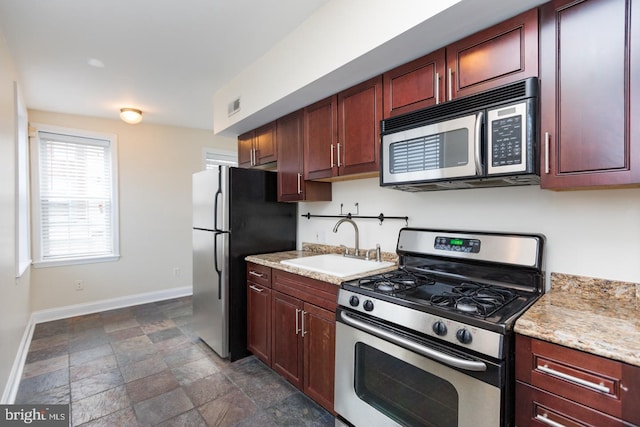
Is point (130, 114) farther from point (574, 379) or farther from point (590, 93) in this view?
point (574, 379)

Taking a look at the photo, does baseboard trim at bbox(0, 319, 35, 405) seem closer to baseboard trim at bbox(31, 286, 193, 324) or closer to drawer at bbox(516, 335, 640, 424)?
baseboard trim at bbox(31, 286, 193, 324)

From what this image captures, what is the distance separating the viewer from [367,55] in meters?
1.76

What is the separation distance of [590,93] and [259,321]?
2472 millimetres

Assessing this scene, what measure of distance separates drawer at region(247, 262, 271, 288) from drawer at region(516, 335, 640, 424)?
1735 millimetres

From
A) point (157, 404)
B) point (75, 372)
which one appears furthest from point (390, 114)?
point (75, 372)

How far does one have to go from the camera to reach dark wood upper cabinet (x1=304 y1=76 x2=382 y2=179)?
2020 mm

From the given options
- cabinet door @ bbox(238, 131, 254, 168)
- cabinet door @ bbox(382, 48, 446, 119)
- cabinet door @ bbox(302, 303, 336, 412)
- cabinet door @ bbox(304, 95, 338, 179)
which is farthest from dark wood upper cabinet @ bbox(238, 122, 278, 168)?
cabinet door @ bbox(302, 303, 336, 412)

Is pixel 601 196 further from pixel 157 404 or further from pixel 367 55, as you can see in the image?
pixel 157 404

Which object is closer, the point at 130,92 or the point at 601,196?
the point at 601,196

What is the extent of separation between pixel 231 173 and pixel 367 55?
4.78 feet

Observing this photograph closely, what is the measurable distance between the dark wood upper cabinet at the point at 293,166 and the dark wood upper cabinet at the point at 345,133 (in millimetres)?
95

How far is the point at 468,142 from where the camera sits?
4.90 ft

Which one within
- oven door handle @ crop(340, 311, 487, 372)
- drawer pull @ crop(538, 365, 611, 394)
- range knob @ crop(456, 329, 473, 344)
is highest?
range knob @ crop(456, 329, 473, 344)

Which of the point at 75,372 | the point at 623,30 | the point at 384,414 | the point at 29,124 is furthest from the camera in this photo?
the point at 29,124
